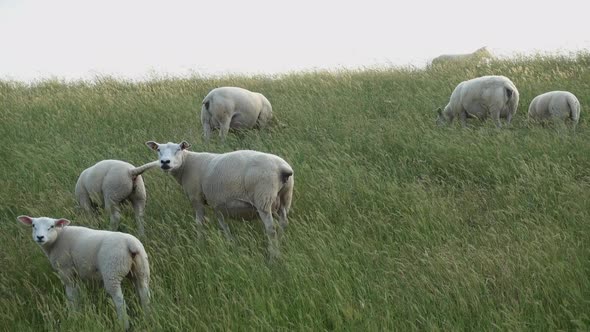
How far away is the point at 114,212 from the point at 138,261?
2166mm

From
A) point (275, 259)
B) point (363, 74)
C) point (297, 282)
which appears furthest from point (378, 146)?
point (363, 74)

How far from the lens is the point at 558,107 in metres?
11.6

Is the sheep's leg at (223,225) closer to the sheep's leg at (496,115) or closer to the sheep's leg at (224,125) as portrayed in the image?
the sheep's leg at (224,125)

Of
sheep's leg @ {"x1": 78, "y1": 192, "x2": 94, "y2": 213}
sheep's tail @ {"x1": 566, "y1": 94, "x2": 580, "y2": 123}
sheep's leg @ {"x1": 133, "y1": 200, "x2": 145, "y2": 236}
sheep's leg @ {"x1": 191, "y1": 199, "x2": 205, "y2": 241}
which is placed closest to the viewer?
sheep's leg @ {"x1": 191, "y1": 199, "x2": 205, "y2": 241}

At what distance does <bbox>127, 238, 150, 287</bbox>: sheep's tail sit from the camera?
5887 mm

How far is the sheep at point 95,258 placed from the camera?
5.86m

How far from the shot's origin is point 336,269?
20.0 ft

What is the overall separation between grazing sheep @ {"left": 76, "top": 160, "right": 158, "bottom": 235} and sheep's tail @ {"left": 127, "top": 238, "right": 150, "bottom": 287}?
5.51ft

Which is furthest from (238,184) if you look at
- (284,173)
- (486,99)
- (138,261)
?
(486,99)

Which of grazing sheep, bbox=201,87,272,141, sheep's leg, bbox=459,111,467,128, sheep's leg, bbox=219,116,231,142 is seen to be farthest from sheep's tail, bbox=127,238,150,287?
sheep's leg, bbox=459,111,467,128

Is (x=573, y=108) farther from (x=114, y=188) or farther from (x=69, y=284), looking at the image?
(x=69, y=284)

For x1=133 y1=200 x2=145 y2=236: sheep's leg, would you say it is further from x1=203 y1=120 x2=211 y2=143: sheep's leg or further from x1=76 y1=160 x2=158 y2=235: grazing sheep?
x1=203 y1=120 x2=211 y2=143: sheep's leg

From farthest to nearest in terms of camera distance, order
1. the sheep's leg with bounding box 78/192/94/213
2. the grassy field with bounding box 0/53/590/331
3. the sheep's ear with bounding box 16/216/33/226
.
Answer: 1. the sheep's leg with bounding box 78/192/94/213
2. the sheep's ear with bounding box 16/216/33/226
3. the grassy field with bounding box 0/53/590/331

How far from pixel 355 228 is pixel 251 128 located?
219 inches
